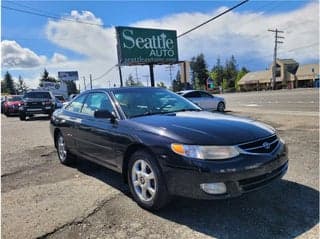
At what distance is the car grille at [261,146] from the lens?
11.7 ft

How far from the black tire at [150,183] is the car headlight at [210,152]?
440mm

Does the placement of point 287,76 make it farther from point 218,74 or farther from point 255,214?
point 255,214

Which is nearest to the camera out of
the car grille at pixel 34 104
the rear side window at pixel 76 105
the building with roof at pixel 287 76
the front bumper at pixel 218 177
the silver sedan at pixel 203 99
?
the front bumper at pixel 218 177

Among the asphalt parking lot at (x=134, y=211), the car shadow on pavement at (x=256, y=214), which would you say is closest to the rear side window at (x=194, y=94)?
the asphalt parking lot at (x=134, y=211)

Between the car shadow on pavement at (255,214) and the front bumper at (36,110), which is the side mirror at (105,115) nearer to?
Result: the car shadow on pavement at (255,214)

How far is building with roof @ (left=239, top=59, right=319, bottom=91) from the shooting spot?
259ft

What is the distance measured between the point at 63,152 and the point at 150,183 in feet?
10.2

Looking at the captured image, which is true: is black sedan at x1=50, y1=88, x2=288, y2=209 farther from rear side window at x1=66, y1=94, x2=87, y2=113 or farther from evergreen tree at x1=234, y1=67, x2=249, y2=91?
evergreen tree at x1=234, y1=67, x2=249, y2=91

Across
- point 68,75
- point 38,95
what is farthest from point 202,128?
point 68,75

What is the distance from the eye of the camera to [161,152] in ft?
12.0

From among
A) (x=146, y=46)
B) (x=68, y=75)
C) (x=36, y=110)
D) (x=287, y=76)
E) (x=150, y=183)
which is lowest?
(x=287, y=76)

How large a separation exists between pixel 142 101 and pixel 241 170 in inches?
81.3

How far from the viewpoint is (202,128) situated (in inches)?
150

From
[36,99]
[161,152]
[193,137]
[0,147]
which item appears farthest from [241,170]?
[36,99]
